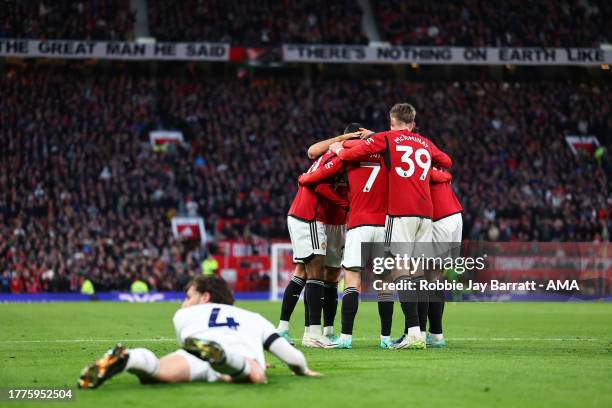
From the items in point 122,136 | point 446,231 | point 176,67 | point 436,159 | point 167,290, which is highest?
point 176,67

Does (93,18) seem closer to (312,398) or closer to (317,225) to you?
(317,225)

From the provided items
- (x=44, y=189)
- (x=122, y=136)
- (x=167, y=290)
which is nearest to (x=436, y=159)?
(x=167, y=290)

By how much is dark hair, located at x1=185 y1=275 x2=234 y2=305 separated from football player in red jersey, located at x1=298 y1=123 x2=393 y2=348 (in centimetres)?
313

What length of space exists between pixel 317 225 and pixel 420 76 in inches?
1428

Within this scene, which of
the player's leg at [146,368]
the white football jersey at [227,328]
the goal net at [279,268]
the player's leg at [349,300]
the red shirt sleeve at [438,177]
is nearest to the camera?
the player's leg at [146,368]

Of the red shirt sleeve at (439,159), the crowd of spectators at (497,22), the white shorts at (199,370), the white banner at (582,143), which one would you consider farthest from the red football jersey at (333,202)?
the crowd of spectators at (497,22)

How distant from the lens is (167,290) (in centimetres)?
3173

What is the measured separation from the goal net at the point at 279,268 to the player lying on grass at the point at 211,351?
24.1 meters

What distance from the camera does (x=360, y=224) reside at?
33.8 feet

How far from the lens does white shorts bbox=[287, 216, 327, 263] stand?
10.8 m

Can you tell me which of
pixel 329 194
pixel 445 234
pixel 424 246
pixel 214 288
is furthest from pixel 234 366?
pixel 445 234

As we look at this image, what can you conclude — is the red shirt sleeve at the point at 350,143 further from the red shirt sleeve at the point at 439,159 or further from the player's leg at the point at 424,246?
the player's leg at the point at 424,246

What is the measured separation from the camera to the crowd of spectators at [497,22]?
43500 millimetres

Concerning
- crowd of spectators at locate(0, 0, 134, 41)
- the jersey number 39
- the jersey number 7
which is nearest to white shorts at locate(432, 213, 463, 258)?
the jersey number 39
